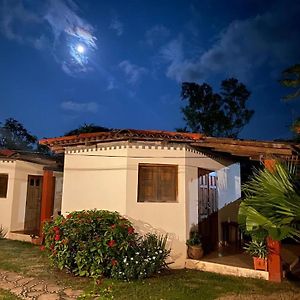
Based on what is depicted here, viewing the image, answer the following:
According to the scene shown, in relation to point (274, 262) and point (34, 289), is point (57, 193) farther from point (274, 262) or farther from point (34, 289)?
point (274, 262)

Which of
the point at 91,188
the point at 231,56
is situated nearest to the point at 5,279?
the point at 91,188

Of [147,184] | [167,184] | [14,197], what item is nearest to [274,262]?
[167,184]

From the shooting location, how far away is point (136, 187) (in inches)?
337

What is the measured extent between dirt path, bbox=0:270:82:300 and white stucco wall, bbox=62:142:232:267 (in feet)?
8.57

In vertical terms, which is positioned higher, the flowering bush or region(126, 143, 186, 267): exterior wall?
region(126, 143, 186, 267): exterior wall

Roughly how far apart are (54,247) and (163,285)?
2.82 metres

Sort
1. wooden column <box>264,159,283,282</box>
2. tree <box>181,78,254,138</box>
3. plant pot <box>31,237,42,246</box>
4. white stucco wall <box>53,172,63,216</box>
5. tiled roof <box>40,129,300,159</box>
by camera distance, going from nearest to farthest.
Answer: wooden column <box>264,159,283,282</box>
tiled roof <box>40,129,300,159</box>
plant pot <box>31,237,42,246</box>
white stucco wall <box>53,172,63,216</box>
tree <box>181,78,254,138</box>

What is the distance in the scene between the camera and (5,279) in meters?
7.12

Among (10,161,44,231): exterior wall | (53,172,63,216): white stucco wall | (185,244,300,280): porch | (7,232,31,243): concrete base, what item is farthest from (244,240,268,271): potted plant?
(10,161,44,231): exterior wall

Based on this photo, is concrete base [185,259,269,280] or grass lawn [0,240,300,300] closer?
grass lawn [0,240,300,300]

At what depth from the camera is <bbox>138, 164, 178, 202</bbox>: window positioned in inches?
342

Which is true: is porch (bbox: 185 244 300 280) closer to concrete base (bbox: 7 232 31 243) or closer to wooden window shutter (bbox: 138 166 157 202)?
wooden window shutter (bbox: 138 166 157 202)

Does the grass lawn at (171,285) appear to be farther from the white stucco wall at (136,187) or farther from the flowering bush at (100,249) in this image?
the white stucco wall at (136,187)

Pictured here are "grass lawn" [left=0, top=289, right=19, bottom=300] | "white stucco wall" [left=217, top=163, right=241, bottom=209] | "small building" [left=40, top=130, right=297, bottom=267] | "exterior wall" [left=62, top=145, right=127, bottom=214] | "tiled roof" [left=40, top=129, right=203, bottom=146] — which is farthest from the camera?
"white stucco wall" [left=217, top=163, right=241, bottom=209]
